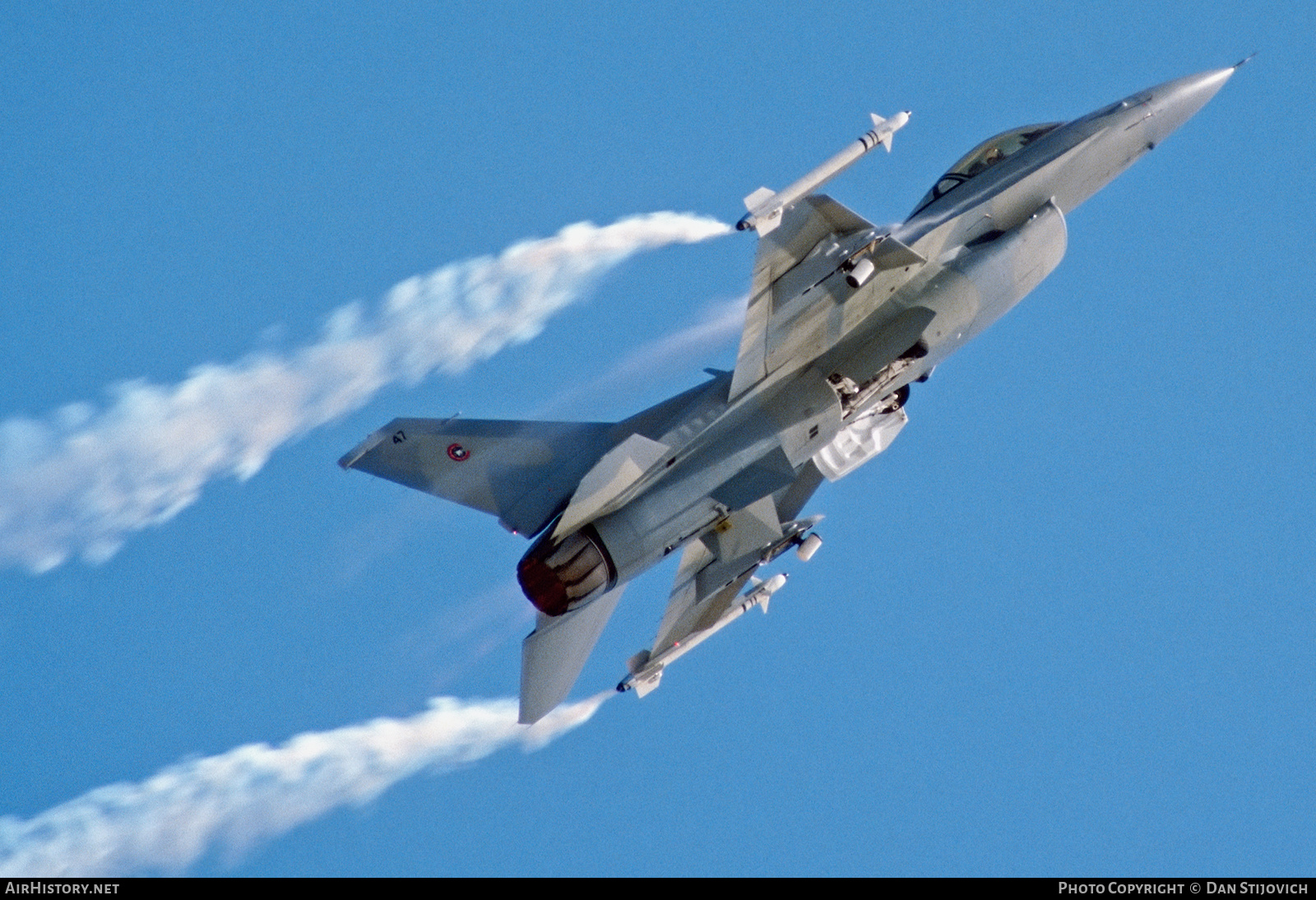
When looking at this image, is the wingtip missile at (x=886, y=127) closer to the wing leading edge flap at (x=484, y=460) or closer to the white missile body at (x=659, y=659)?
the wing leading edge flap at (x=484, y=460)

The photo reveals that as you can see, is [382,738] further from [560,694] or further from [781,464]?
[781,464]

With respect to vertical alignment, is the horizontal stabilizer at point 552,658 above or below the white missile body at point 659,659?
below

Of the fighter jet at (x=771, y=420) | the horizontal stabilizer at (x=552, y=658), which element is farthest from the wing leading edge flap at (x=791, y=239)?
the horizontal stabilizer at (x=552, y=658)

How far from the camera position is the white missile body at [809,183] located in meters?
13.7

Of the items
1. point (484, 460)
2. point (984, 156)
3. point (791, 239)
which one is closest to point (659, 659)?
point (484, 460)

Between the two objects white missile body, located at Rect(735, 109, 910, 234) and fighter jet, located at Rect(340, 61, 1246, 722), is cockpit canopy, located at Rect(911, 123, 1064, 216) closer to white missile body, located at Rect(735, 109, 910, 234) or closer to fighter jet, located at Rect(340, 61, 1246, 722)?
fighter jet, located at Rect(340, 61, 1246, 722)

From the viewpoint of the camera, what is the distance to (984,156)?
1778 cm

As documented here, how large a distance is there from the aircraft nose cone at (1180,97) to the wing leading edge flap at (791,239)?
4.46 meters

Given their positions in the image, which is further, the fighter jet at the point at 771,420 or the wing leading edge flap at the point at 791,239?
the fighter jet at the point at 771,420

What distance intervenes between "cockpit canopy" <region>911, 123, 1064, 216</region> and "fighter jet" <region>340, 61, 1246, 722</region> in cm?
5

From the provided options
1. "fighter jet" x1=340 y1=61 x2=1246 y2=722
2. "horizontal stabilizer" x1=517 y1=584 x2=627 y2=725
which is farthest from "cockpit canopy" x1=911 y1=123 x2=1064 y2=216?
"horizontal stabilizer" x1=517 y1=584 x2=627 y2=725

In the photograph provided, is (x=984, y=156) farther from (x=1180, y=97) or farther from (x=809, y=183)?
(x=809, y=183)

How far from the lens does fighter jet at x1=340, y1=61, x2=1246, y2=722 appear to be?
1530 centimetres

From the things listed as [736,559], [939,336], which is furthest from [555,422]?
[939,336]
